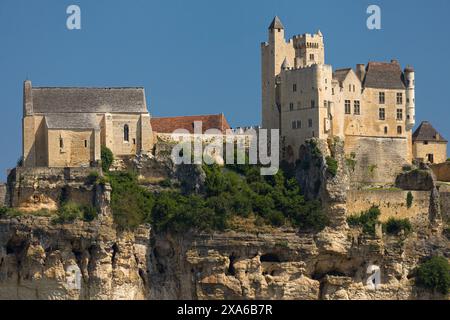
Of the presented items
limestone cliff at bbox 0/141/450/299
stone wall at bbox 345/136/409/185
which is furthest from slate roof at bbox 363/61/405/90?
limestone cliff at bbox 0/141/450/299

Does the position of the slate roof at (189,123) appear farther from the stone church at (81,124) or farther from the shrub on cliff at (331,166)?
the shrub on cliff at (331,166)

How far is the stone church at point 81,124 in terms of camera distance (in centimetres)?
16762

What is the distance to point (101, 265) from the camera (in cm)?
16512

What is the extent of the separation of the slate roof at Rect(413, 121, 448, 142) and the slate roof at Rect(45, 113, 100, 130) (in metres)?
17.7

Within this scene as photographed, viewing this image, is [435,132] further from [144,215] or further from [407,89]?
[144,215]

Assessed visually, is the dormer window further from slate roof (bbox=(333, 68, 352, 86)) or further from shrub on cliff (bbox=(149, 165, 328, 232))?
shrub on cliff (bbox=(149, 165, 328, 232))

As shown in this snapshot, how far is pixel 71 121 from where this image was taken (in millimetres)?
A: 168000

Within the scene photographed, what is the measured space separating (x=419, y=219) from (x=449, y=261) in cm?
267

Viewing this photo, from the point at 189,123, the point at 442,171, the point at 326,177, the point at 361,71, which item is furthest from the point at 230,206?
the point at 442,171

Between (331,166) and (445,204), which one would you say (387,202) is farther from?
(445,204)

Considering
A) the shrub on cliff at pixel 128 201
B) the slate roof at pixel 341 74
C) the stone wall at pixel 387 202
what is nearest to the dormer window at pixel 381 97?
the slate roof at pixel 341 74

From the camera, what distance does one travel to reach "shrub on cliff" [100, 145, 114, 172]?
168m
